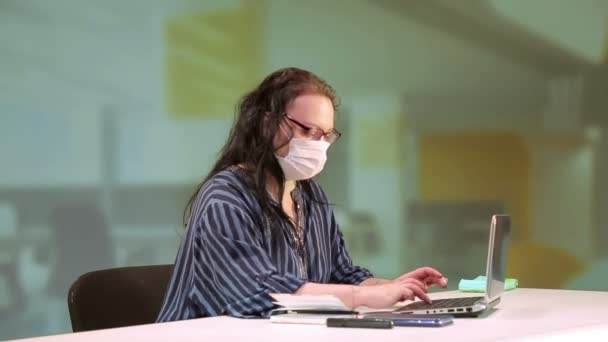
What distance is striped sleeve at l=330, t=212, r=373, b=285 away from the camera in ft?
7.36

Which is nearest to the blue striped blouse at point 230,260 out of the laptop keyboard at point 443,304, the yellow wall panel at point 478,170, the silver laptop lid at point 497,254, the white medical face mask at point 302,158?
the white medical face mask at point 302,158

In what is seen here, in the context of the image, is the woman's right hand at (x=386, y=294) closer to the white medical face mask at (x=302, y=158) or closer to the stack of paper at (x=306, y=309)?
the stack of paper at (x=306, y=309)

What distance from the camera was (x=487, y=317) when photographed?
68.9 inches

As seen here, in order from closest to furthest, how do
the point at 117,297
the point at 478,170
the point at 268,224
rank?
the point at 268,224 → the point at 117,297 → the point at 478,170

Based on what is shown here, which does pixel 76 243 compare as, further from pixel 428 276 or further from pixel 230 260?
pixel 428 276

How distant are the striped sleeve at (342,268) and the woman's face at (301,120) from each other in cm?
35

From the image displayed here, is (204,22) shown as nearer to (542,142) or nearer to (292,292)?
(542,142)

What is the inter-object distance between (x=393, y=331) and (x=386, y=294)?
0.20 metres

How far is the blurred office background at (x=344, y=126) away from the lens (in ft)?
10.6

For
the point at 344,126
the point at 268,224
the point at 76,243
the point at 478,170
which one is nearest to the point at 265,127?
the point at 268,224

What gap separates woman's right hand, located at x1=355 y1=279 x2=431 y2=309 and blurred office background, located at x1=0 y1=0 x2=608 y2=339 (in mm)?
1795

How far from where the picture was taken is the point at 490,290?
1809mm

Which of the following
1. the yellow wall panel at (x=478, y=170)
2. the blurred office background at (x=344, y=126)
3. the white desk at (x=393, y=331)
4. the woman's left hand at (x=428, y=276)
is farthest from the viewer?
the yellow wall panel at (x=478, y=170)

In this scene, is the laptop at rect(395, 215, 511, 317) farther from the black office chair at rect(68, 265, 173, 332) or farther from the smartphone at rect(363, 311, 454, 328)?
the black office chair at rect(68, 265, 173, 332)
